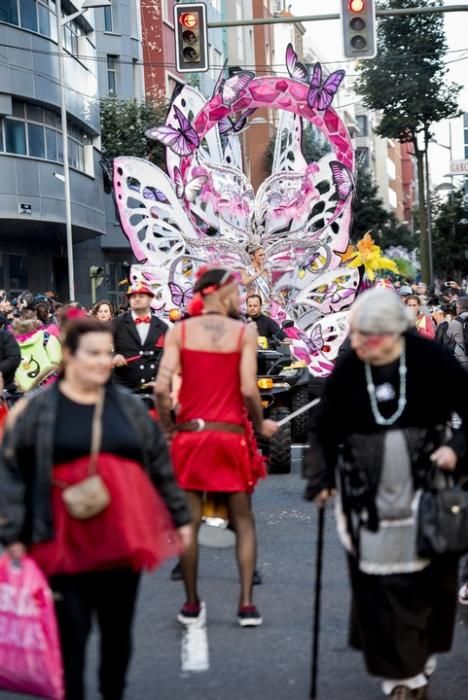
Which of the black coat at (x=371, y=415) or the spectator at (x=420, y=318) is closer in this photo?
the black coat at (x=371, y=415)

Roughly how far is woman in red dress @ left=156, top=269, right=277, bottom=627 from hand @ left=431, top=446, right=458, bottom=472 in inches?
60.9

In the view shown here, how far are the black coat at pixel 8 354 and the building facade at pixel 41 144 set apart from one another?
73.3ft

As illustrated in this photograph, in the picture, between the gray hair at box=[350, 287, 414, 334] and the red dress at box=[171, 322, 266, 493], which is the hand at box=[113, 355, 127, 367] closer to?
the red dress at box=[171, 322, 266, 493]

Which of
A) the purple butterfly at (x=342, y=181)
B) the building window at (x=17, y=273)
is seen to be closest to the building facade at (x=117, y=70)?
the building window at (x=17, y=273)

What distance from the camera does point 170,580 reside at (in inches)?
335

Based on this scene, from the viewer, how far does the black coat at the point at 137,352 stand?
11.5m

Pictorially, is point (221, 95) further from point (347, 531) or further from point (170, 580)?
point (347, 531)

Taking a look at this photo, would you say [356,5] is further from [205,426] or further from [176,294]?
[205,426]

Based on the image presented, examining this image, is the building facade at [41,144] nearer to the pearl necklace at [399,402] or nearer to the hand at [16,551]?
the pearl necklace at [399,402]

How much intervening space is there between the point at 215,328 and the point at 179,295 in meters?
11.3

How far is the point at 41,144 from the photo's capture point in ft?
123

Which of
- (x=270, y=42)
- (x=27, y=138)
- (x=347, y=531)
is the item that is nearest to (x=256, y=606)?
(x=347, y=531)

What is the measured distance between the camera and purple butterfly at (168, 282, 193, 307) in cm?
1814

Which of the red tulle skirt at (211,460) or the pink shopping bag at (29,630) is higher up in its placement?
the red tulle skirt at (211,460)
